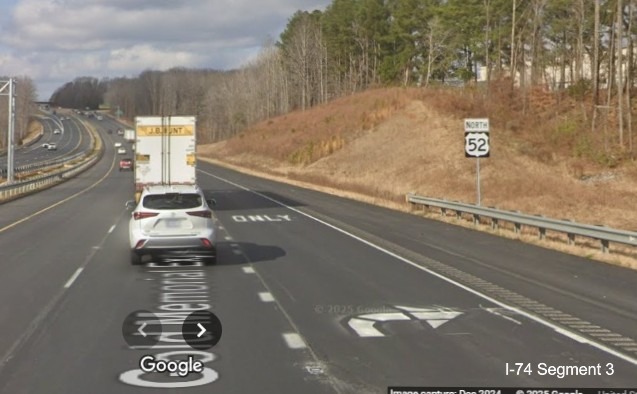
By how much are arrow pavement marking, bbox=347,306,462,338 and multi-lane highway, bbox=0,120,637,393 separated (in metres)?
0.04

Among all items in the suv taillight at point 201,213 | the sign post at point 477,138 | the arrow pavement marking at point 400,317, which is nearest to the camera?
the arrow pavement marking at point 400,317

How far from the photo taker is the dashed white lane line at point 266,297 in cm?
1241

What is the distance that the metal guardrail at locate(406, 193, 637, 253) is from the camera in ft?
57.5

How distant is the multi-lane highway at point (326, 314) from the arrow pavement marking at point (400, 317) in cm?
4

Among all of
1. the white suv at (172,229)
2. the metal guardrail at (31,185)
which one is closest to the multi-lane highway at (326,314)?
the white suv at (172,229)

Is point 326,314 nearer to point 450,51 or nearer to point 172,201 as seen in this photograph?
point 172,201

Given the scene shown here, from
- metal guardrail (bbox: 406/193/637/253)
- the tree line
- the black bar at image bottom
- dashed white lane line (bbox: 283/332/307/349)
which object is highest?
the tree line

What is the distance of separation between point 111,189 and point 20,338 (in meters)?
43.7

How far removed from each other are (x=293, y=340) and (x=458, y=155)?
49.6 meters

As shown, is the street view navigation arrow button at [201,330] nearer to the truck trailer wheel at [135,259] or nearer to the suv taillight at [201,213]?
the suv taillight at [201,213]

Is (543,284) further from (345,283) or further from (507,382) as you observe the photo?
(507,382)

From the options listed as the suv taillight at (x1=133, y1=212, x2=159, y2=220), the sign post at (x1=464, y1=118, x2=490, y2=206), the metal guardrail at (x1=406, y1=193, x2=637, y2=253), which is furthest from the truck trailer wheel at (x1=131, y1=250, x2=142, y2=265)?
the sign post at (x1=464, y1=118, x2=490, y2=206)

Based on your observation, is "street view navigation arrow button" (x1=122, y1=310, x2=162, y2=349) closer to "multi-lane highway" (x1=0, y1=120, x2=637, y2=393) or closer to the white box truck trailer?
"multi-lane highway" (x1=0, y1=120, x2=637, y2=393)

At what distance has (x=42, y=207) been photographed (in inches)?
1433
